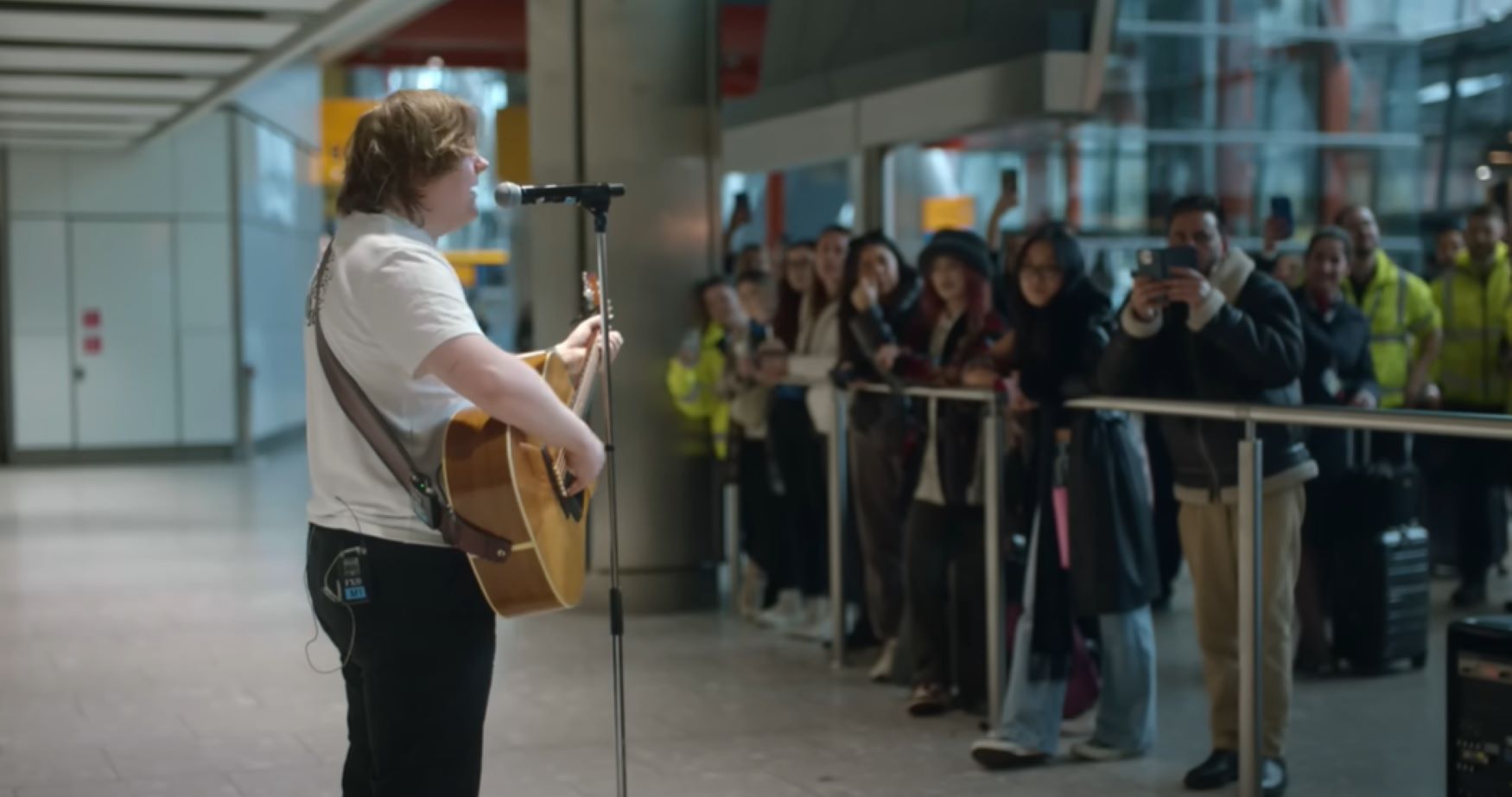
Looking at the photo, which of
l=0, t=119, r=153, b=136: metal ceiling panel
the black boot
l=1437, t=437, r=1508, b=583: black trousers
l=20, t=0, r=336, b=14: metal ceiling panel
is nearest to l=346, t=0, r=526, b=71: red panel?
l=0, t=119, r=153, b=136: metal ceiling panel

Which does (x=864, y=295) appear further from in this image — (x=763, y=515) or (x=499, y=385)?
(x=499, y=385)

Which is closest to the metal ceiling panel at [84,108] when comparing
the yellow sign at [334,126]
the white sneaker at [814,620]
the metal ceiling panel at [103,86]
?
the metal ceiling panel at [103,86]

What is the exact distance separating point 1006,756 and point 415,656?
2.85m

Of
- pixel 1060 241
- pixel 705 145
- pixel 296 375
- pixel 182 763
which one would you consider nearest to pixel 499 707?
pixel 182 763

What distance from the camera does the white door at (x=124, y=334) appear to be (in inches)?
795

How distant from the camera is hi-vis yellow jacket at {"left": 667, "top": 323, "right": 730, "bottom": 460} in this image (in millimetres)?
8977

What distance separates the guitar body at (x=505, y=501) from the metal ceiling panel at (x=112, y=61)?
1119 cm

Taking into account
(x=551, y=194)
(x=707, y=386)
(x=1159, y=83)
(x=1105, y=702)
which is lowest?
(x=1105, y=702)

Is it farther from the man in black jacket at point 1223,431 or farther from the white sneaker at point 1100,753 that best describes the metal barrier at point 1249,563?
the white sneaker at point 1100,753

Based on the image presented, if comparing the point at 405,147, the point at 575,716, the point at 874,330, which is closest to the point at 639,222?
the point at 874,330

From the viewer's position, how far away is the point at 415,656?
3.15 m

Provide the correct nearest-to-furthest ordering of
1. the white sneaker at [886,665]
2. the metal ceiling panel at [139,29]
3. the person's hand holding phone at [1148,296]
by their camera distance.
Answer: the person's hand holding phone at [1148,296] → the white sneaker at [886,665] → the metal ceiling panel at [139,29]

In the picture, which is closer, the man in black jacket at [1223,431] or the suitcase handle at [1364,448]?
the man in black jacket at [1223,431]

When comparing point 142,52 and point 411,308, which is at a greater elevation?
point 142,52
